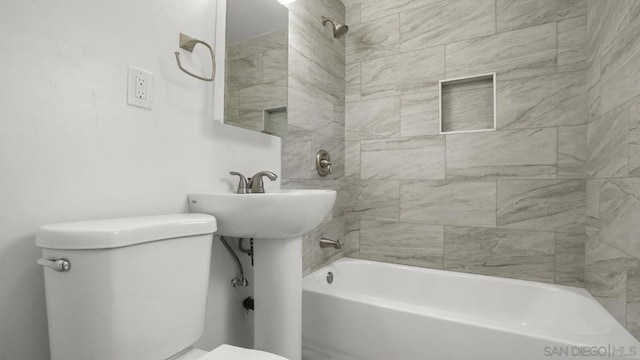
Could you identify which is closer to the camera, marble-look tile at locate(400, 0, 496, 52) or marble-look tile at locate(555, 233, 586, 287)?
marble-look tile at locate(555, 233, 586, 287)

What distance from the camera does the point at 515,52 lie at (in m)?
1.82

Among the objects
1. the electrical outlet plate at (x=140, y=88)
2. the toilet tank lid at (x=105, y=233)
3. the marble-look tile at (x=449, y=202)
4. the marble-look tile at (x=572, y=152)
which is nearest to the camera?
the toilet tank lid at (x=105, y=233)

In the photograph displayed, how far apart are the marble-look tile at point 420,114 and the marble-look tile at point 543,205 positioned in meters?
0.56

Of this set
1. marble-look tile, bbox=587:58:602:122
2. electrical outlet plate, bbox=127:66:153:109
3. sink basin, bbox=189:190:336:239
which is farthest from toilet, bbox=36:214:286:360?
marble-look tile, bbox=587:58:602:122

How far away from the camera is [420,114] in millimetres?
2074

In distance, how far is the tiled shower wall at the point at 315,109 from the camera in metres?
1.76

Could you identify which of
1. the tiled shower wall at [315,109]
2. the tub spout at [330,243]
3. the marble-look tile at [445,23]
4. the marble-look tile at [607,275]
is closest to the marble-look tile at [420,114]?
the marble-look tile at [445,23]

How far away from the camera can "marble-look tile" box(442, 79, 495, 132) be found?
194cm

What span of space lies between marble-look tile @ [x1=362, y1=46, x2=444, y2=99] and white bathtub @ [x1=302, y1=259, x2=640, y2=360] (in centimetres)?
123

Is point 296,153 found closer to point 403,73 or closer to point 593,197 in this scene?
point 403,73

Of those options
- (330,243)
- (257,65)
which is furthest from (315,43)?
(330,243)

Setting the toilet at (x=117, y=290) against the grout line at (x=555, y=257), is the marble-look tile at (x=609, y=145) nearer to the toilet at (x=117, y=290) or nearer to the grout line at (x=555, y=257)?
the grout line at (x=555, y=257)

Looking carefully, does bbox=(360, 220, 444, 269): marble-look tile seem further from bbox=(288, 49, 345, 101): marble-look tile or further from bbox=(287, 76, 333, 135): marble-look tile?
bbox=(288, 49, 345, 101): marble-look tile

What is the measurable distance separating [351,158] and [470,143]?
0.82m
